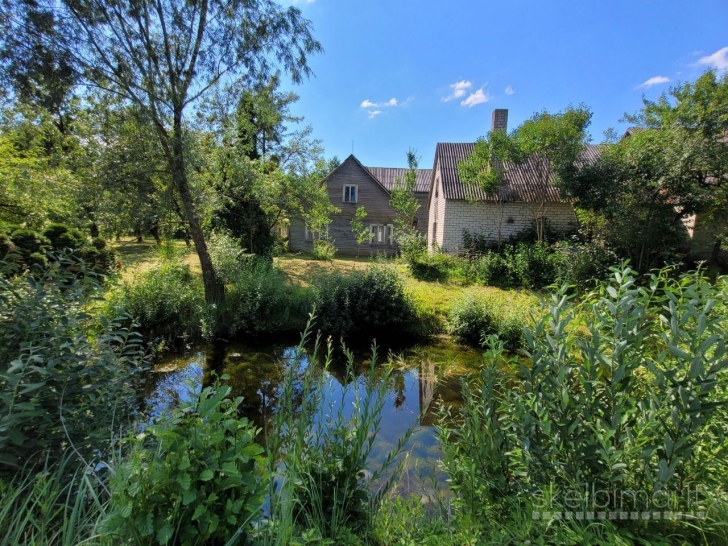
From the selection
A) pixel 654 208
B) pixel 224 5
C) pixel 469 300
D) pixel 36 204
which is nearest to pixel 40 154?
pixel 36 204

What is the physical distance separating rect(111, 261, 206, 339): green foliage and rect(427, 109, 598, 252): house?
1044cm

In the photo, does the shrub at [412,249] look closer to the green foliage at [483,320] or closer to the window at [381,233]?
the green foliage at [483,320]

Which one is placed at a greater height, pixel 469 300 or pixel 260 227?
pixel 260 227

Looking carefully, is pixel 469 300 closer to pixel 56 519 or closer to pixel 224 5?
pixel 56 519

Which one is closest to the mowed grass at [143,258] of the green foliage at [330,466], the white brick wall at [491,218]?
the green foliage at [330,466]

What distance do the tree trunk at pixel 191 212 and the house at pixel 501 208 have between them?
9.79m

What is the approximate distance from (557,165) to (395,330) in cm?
793

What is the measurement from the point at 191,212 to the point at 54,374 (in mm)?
6075

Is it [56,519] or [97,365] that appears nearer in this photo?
[56,519]

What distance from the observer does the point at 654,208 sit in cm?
887

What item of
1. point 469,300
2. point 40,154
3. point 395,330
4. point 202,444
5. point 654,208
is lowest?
point 395,330

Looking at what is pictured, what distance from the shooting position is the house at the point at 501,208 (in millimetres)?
12805

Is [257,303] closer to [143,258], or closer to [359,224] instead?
[143,258]

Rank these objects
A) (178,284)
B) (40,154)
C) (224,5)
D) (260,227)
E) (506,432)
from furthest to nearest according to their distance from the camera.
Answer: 1. (260,227)
2. (40,154)
3. (178,284)
4. (224,5)
5. (506,432)
